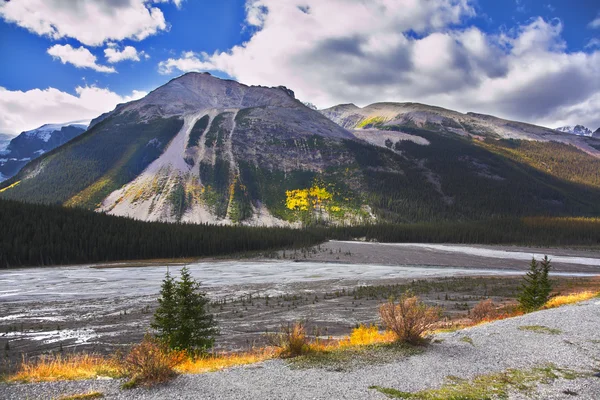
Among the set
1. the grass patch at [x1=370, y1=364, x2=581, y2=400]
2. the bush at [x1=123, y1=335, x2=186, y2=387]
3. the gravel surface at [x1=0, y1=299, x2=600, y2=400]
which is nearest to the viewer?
the grass patch at [x1=370, y1=364, x2=581, y2=400]

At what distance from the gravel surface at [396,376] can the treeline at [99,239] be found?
9787 centimetres

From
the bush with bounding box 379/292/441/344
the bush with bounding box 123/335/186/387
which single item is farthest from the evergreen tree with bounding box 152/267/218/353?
the bush with bounding box 379/292/441/344

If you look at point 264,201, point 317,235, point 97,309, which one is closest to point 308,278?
point 97,309

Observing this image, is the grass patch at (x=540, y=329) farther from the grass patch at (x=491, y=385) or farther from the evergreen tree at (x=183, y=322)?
the evergreen tree at (x=183, y=322)

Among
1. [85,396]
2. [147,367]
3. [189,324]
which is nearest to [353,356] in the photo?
[147,367]

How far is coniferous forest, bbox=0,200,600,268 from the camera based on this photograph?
90.6 metres

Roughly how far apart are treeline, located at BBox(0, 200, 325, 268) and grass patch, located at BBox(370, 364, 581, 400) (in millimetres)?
102981

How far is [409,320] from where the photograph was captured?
12039mm

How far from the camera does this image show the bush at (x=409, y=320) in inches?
470

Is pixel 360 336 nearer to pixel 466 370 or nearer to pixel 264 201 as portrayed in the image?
pixel 466 370

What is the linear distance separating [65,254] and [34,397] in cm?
9895

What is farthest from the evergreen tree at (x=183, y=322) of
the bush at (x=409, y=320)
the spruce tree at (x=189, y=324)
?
the bush at (x=409, y=320)

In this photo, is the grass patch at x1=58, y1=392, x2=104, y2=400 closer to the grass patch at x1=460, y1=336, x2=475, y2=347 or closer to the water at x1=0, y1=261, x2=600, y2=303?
the grass patch at x1=460, y1=336, x2=475, y2=347

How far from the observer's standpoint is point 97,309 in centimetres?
3756
